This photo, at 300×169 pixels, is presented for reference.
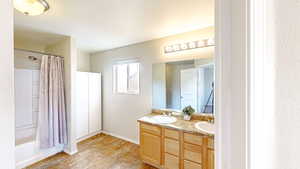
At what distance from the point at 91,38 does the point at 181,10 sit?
6.24 ft

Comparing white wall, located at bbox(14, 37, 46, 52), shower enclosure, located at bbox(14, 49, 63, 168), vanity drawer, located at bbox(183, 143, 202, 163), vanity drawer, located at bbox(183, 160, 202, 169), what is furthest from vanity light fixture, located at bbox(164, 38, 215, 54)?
white wall, located at bbox(14, 37, 46, 52)

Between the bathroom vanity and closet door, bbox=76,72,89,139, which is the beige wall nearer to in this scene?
closet door, bbox=76,72,89,139

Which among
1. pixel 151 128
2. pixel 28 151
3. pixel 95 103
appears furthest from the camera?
pixel 95 103

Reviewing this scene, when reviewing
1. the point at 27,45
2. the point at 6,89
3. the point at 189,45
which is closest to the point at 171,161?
the point at 189,45

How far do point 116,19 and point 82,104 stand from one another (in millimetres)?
2218

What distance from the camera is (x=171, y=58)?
266cm

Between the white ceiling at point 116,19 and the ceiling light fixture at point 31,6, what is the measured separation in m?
0.10

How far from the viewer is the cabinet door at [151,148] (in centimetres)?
214

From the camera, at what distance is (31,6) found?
1.48 meters

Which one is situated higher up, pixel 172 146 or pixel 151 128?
pixel 151 128

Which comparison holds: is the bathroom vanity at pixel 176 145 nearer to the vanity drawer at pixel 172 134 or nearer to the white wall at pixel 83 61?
the vanity drawer at pixel 172 134

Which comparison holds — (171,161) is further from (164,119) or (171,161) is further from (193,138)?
(164,119)

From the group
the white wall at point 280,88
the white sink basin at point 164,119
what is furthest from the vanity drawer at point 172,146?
the white wall at point 280,88

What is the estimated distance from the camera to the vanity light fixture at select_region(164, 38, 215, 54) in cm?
222
